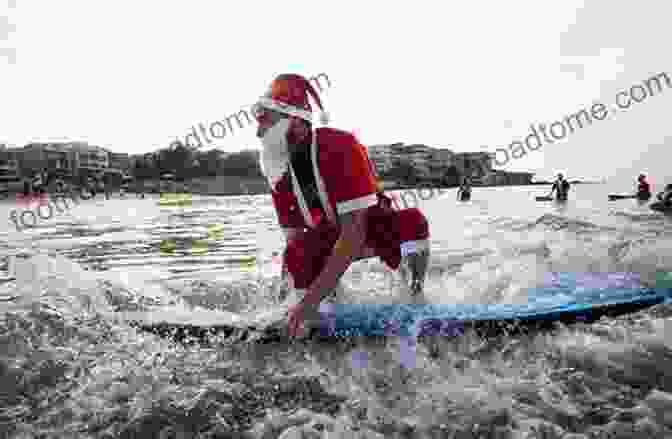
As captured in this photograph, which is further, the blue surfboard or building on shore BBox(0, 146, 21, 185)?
building on shore BBox(0, 146, 21, 185)

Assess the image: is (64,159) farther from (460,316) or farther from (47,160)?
(460,316)

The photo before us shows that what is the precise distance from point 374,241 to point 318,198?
56cm

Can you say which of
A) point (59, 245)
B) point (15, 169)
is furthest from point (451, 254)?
point (15, 169)

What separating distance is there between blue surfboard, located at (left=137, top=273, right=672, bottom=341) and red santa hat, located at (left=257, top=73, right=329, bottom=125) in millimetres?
1325

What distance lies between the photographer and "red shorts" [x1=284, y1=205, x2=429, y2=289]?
284 centimetres

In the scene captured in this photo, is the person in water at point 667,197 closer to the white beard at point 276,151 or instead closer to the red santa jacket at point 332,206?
the red santa jacket at point 332,206

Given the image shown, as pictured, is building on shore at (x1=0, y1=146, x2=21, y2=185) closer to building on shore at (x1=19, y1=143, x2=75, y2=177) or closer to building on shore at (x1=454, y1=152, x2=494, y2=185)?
building on shore at (x1=19, y1=143, x2=75, y2=177)

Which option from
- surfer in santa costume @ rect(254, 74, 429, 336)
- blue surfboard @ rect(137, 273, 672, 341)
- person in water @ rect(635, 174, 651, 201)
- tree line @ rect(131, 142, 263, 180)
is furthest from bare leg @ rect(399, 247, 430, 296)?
tree line @ rect(131, 142, 263, 180)

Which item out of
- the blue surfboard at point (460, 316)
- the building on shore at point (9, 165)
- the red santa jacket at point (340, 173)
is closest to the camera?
the red santa jacket at point (340, 173)

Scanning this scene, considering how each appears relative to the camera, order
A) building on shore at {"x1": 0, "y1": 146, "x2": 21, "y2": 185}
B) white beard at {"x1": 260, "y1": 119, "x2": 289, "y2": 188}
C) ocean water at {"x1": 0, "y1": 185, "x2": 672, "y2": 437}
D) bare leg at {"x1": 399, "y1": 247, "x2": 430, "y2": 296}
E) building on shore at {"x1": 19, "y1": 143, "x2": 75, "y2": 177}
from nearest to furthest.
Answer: ocean water at {"x1": 0, "y1": 185, "x2": 672, "y2": 437} → white beard at {"x1": 260, "y1": 119, "x2": 289, "y2": 188} → bare leg at {"x1": 399, "y1": 247, "x2": 430, "y2": 296} → building on shore at {"x1": 0, "y1": 146, "x2": 21, "y2": 185} → building on shore at {"x1": 19, "y1": 143, "x2": 75, "y2": 177}

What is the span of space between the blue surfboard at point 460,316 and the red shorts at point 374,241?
346 mm

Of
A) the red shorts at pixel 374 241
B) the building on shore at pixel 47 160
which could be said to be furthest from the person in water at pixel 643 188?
the building on shore at pixel 47 160

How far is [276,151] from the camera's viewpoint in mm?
2590

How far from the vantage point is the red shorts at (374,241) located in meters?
2.84
